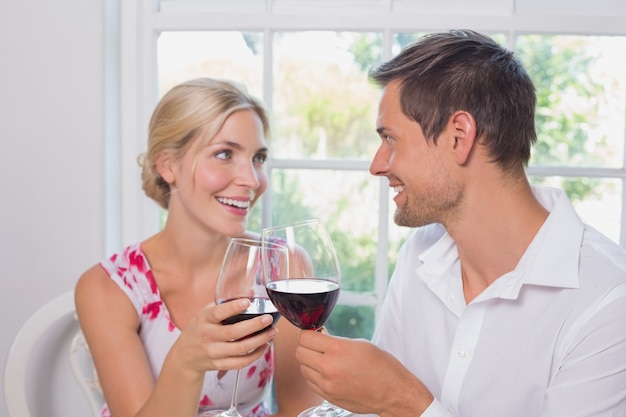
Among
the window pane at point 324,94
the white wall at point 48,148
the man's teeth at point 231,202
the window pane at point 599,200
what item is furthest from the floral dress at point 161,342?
the window pane at point 599,200

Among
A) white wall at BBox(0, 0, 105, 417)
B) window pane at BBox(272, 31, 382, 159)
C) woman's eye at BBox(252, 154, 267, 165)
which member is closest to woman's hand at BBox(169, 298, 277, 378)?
woman's eye at BBox(252, 154, 267, 165)

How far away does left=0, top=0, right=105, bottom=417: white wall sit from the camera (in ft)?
7.25

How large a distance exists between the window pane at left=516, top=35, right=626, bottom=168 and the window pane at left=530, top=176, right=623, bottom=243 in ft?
0.19

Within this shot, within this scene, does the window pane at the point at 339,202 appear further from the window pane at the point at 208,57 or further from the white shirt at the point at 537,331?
the white shirt at the point at 537,331

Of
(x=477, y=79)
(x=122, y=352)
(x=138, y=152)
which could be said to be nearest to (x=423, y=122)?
(x=477, y=79)

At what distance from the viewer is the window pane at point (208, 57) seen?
7.77 ft

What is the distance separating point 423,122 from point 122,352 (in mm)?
888

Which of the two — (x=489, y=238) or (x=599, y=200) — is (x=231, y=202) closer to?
(x=489, y=238)

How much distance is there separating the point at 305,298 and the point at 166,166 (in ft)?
2.94

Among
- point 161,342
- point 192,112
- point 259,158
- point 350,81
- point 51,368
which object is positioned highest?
point 350,81

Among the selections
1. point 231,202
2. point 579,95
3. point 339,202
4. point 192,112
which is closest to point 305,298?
point 231,202

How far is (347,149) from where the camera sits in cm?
242

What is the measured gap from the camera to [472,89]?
1574mm

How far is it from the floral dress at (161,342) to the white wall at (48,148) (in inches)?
14.6
